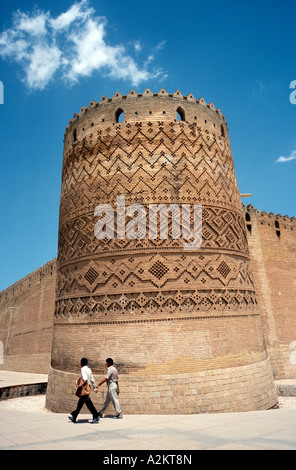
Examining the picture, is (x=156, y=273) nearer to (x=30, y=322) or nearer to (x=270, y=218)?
(x=270, y=218)

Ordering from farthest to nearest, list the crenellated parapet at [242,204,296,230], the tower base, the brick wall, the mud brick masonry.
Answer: the crenellated parapet at [242,204,296,230], the brick wall, the mud brick masonry, the tower base

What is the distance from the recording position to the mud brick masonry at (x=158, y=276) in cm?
551

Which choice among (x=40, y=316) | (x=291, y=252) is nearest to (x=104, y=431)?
(x=291, y=252)

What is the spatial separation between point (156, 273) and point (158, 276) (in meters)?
0.07

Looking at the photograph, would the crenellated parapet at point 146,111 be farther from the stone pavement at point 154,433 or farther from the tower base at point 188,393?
the stone pavement at point 154,433

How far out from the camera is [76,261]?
6816 mm

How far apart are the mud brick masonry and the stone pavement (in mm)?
1481

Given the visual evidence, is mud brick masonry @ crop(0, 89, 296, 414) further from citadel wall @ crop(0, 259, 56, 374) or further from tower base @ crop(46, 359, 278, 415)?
citadel wall @ crop(0, 259, 56, 374)

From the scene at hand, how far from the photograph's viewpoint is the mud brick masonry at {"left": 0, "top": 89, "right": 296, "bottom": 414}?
217 inches

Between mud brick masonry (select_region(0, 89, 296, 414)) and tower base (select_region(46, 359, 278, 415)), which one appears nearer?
tower base (select_region(46, 359, 278, 415))

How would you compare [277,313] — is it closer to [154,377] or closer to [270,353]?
[270,353]

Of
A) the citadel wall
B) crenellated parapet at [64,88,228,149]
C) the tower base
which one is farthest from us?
the citadel wall

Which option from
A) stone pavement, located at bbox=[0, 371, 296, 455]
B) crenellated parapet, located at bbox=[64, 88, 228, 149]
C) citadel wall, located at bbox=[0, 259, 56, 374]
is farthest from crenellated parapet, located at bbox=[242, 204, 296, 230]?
citadel wall, located at bbox=[0, 259, 56, 374]

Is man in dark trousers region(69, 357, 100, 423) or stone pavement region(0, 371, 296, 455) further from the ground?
man in dark trousers region(69, 357, 100, 423)
